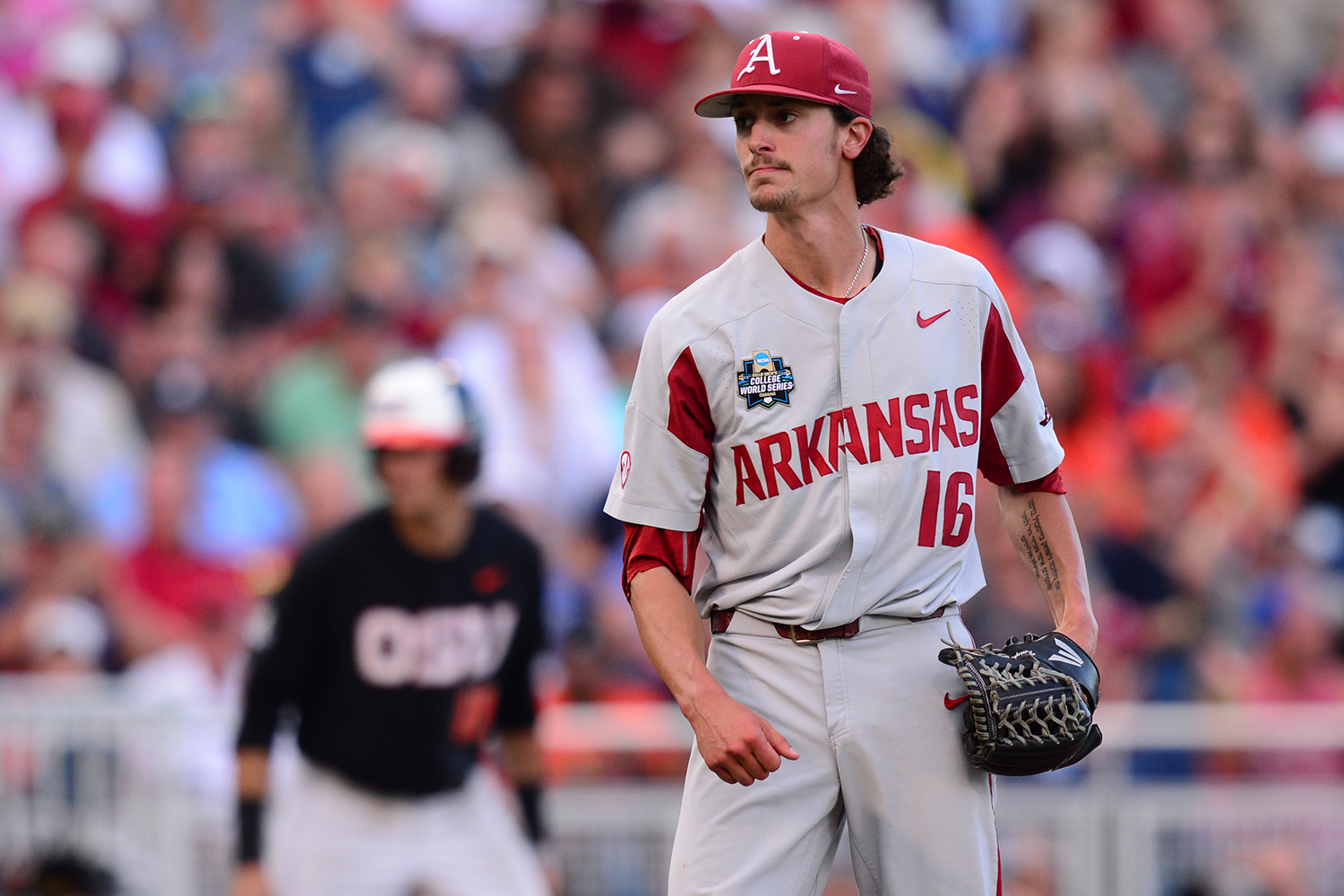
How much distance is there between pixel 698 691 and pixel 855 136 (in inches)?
50.1

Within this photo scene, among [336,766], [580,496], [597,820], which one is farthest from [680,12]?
[336,766]

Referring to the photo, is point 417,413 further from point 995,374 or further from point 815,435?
point 995,374

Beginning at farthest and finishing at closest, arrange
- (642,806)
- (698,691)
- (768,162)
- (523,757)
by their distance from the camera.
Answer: (642,806) < (523,757) < (768,162) < (698,691)

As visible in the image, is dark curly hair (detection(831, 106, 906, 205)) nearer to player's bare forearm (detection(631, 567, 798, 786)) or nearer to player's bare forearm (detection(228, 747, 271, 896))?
player's bare forearm (detection(631, 567, 798, 786))

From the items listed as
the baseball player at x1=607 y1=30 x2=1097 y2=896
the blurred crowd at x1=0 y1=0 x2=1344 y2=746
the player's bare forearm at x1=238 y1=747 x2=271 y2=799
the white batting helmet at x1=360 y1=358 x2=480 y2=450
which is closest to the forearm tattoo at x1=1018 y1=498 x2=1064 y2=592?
the baseball player at x1=607 y1=30 x2=1097 y2=896

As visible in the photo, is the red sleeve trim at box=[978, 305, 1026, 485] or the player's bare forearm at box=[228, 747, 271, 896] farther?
the player's bare forearm at box=[228, 747, 271, 896]

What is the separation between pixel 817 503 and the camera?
371cm

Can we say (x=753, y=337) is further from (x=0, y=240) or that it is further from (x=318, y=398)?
(x=0, y=240)

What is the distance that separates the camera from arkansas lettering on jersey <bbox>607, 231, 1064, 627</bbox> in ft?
12.2

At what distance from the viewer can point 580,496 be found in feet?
29.6

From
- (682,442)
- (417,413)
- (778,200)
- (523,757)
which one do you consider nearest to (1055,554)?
(682,442)

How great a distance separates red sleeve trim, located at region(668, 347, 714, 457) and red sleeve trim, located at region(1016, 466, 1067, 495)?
2.65ft

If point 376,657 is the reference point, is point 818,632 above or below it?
above

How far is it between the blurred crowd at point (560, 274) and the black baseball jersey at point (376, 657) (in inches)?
81.6
